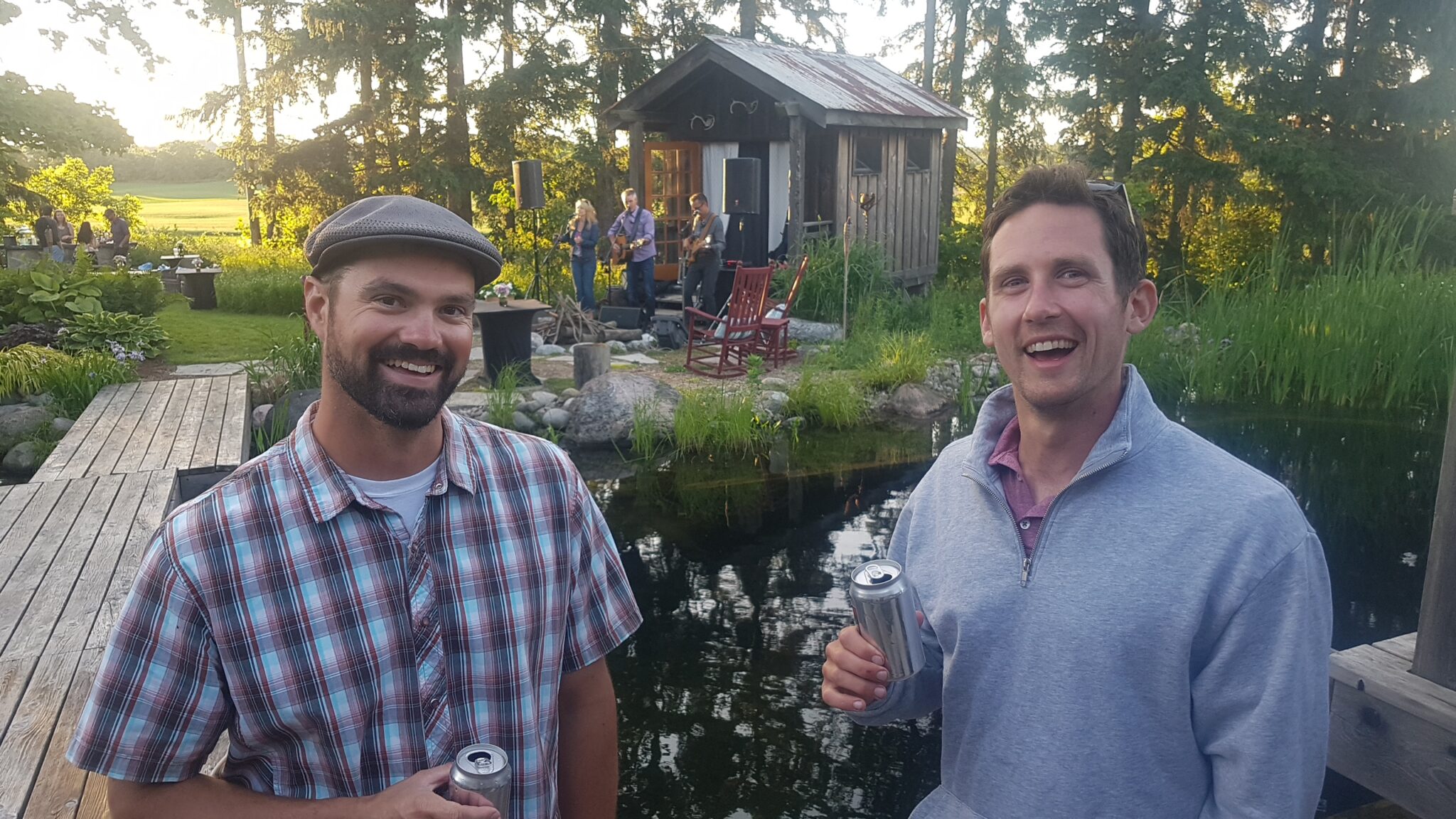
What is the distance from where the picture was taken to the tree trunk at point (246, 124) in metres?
19.5

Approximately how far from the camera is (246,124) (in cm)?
2012

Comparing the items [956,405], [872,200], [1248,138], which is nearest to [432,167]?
[872,200]

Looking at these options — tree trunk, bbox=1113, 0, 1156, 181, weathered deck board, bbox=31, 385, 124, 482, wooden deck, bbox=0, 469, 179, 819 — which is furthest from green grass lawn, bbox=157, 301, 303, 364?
tree trunk, bbox=1113, 0, 1156, 181

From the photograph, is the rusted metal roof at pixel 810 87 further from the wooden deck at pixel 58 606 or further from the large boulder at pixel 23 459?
the wooden deck at pixel 58 606

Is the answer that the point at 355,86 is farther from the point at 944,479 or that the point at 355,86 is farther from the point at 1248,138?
the point at 944,479

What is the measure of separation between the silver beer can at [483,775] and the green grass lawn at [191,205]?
2990 cm

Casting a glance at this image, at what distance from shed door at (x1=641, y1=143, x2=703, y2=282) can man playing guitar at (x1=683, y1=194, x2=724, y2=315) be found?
3.13 m

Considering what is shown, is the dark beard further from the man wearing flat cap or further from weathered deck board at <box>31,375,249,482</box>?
weathered deck board at <box>31,375,249,482</box>

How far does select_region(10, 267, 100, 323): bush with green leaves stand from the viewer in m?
10.3

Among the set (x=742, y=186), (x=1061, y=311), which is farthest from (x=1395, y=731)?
(x=742, y=186)

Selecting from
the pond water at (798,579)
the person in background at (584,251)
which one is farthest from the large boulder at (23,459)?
the person in background at (584,251)

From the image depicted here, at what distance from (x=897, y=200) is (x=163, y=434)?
36.2 feet

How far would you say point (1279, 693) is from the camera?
→ 4.56 ft

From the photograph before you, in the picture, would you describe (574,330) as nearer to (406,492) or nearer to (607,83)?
(607,83)
